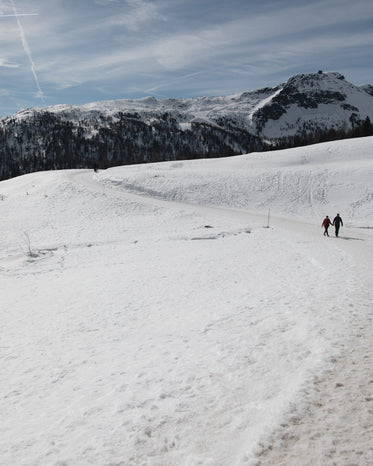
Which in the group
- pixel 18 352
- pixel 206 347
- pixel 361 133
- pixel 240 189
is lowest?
pixel 18 352

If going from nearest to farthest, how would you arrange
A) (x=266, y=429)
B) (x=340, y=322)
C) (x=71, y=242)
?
(x=266, y=429) → (x=340, y=322) → (x=71, y=242)

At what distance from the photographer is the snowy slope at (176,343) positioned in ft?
14.0

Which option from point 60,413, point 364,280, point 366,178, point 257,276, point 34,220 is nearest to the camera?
point 60,413

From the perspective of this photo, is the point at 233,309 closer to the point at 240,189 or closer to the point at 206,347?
the point at 206,347

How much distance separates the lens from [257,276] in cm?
1256

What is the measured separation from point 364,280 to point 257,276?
3.86 meters

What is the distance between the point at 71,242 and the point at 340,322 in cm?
2070

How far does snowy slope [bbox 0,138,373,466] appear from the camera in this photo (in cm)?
426

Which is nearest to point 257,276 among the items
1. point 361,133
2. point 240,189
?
point 240,189

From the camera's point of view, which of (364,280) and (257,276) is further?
(257,276)

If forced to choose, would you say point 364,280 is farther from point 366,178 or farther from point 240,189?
point 366,178

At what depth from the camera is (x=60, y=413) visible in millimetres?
5016

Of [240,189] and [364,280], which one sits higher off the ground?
[240,189]

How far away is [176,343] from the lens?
23.8 feet
